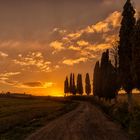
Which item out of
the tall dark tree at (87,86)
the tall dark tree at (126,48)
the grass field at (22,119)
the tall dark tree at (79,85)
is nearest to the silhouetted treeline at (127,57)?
the tall dark tree at (126,48)

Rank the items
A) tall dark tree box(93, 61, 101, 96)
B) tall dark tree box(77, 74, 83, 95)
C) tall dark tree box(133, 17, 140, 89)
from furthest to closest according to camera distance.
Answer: tall dark tree box(77, 74, 83, 95)
tall dark tree box(93, 61, 101, 96)
tall dark tree box(133, 17, 140, 89)

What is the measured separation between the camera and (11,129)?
2931 centimetres

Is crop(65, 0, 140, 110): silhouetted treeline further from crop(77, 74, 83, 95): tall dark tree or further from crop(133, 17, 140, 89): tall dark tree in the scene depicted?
crop(77, 74, 83, 95): tall dark tree

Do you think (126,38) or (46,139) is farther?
(126,38)

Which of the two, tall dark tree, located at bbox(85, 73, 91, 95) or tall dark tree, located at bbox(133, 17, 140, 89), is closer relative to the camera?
tall dark tree, located at bbox(133, 17, 140, 89)

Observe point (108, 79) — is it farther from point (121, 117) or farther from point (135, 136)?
point (135, 136)

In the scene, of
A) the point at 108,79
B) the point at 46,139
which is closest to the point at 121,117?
the point at 46,139

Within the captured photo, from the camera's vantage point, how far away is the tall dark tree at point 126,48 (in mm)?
41906

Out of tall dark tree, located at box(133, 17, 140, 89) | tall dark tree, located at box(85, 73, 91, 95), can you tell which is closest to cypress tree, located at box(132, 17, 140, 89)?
tall dark tree, located at box(133, 17, 140, 89)

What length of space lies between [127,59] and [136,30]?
26.9 feet

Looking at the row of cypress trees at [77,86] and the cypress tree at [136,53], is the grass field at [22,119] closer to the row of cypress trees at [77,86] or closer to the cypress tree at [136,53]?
the cypress tree at [136,53]

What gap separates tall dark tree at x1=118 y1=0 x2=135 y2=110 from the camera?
137 feet

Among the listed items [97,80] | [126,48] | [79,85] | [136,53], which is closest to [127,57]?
[126,48]

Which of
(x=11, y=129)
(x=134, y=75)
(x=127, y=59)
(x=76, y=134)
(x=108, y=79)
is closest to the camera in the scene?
(x=76, y=134)
